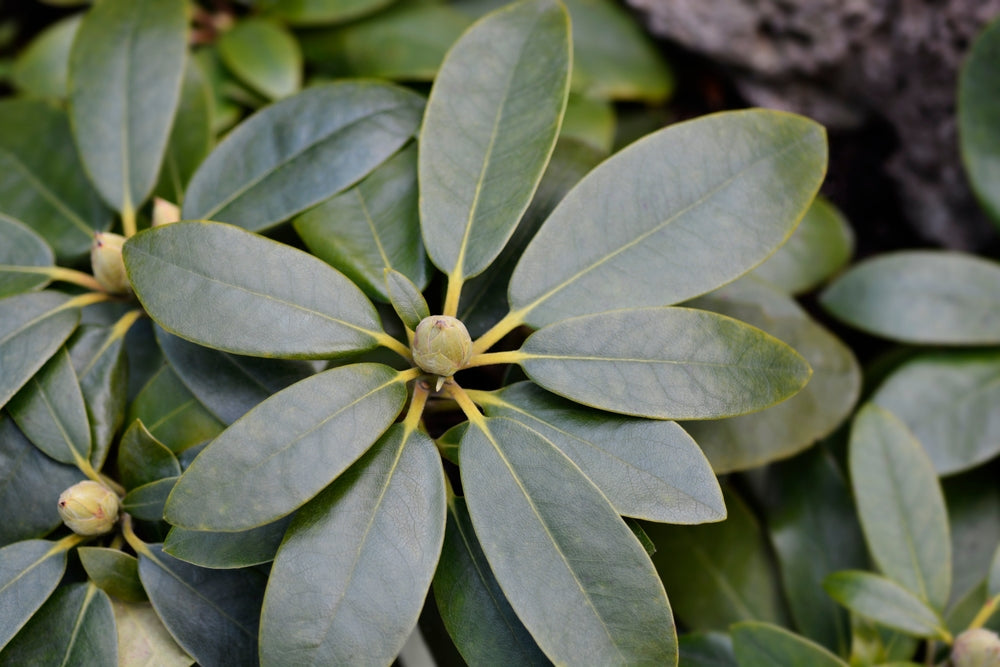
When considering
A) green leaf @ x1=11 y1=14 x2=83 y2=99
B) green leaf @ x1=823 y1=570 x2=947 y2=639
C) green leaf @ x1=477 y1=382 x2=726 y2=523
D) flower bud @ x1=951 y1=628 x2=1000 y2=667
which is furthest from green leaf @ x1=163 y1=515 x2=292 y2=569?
green leaf @ x1=11 y1=14 x2=83 y2=99

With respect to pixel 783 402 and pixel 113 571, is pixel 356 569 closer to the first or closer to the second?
pixel 113 571

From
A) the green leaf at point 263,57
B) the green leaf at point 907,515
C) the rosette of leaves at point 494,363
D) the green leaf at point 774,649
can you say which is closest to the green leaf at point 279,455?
the rosette of leaves at point 494,363

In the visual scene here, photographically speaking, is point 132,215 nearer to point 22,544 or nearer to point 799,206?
point 22,544

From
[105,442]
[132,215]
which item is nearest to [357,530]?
[105,442]

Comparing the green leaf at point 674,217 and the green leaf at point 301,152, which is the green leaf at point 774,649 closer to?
the green leaf at point 674,217

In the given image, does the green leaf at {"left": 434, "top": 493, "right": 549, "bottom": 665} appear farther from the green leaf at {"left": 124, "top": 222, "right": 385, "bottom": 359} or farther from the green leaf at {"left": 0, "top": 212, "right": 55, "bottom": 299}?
the green leaf at {"left": 0, "top": 212, "right": 55, "bottom": 299}

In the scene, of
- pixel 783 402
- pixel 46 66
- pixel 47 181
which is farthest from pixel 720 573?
pixel 46 66
